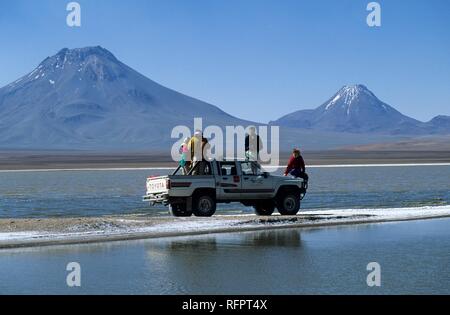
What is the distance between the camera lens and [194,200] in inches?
987

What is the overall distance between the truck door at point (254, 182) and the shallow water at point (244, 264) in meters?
4.81

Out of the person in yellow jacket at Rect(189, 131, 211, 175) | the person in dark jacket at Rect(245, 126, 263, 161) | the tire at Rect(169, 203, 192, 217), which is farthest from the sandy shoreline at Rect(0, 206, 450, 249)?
the person in dark jacket at Rect(245, 126, 263, 161)

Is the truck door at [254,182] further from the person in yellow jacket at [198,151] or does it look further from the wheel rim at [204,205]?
the person in yellow jacket at [198,151]

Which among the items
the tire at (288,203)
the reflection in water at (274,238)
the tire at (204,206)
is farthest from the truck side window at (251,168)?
the reflection in water at (274,238)

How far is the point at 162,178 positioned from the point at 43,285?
1175 cm

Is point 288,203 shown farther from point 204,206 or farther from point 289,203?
point 204,206

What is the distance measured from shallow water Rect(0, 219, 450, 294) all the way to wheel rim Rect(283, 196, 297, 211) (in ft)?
16.6

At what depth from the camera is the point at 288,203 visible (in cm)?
2614

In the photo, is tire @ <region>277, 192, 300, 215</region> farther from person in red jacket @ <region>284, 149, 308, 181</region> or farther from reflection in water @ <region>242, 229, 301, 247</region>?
reflection in water @ <region>242, 229, 301, 247</region>

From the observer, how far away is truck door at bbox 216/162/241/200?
2527 centimetres
